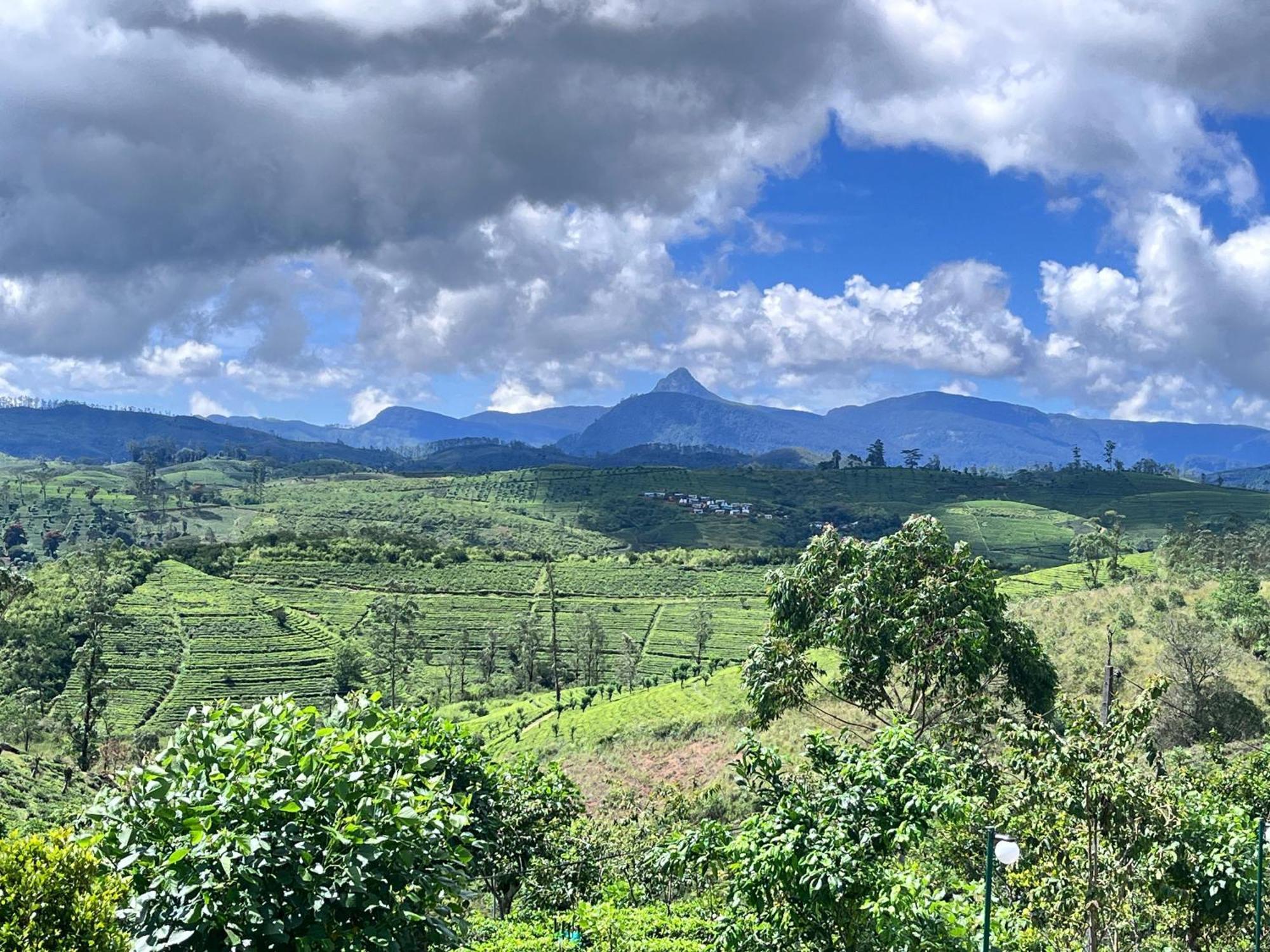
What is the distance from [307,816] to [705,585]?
12244 cm

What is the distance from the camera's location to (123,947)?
21.4ft

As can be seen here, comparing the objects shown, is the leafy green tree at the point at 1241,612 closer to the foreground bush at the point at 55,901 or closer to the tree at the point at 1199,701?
the tree at the point at 1199,701

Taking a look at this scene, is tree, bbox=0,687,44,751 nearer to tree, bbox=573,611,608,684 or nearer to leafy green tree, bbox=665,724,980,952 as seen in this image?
tree, bbox=573,611,608,684

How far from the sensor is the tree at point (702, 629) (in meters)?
95.8

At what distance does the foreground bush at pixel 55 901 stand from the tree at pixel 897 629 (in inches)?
459

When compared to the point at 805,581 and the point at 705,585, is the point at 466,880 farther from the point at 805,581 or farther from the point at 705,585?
the point at 705,585

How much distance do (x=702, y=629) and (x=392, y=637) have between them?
3492 cm

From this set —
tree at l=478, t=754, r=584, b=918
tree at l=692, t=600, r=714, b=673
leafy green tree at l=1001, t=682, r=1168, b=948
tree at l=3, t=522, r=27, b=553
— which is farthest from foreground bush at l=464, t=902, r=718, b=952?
tree at l=3, t=522, r=27, b=553

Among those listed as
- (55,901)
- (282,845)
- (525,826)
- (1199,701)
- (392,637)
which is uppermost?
(282,845)

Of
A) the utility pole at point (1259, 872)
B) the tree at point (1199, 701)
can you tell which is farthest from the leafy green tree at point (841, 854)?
the tree at point (1199, 701)

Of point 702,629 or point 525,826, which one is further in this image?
point 702,629

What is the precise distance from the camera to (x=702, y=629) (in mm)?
96625

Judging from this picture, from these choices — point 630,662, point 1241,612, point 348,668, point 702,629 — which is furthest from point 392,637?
point 1241,612

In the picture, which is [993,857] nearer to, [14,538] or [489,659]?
[489,659]
